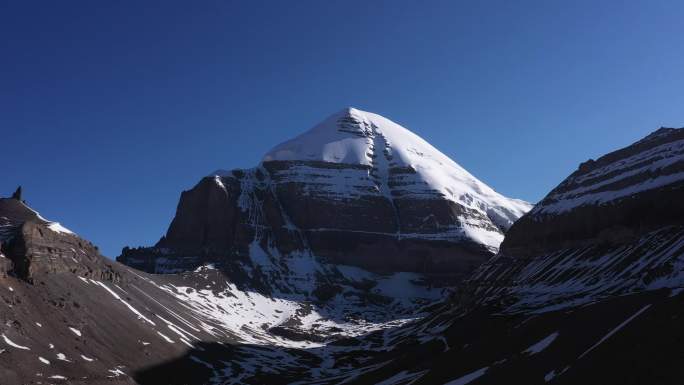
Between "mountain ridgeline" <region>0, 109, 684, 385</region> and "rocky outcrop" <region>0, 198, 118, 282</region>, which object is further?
"rocky outcrop" <region>0, 198, 118, 282</region>

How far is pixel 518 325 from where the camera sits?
355 ft

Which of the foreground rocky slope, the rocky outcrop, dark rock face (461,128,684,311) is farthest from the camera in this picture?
the rocky outcrop

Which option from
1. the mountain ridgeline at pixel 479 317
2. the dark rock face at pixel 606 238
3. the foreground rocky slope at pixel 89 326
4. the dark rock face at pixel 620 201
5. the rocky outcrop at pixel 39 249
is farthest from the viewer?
the dark rock face at pixel 620 201

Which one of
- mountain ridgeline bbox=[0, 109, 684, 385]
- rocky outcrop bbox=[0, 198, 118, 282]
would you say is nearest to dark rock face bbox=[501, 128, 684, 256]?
mountain ridgeline bbox=[0, 109, 684, 385]

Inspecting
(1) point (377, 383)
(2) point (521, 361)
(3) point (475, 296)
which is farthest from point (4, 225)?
(2) point (521, 361)

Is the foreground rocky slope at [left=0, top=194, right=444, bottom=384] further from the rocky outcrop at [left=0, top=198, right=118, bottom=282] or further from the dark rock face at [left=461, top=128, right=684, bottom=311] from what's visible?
the dark rock face at [left=461, top=128, right=684, bottom=311]

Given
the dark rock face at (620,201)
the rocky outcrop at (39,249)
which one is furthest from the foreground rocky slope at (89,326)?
the dark rock face at (620,201)

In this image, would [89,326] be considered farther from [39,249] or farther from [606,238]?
[606,238]

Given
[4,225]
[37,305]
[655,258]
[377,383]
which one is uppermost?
[4,225]

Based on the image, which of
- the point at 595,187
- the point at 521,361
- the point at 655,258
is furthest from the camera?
the point at 595,187

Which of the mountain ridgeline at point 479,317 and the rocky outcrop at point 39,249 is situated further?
the rocky outcrop at point 39,249

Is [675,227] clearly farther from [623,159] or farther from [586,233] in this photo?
[623,159]

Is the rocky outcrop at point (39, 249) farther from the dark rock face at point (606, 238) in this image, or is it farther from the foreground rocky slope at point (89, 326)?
the dark rock face at point (606, 238)

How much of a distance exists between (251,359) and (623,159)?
11448 cm
